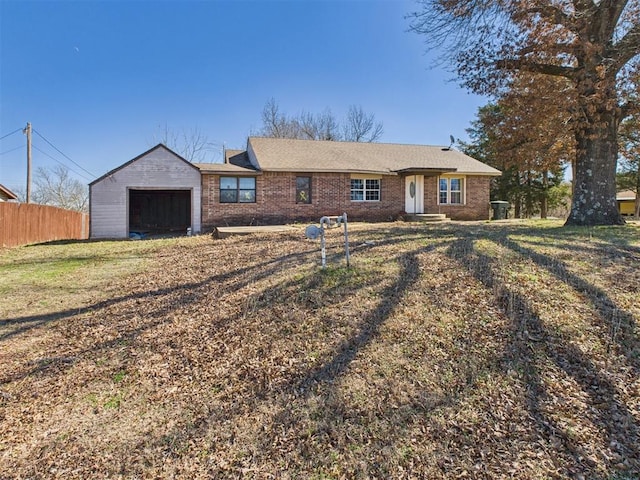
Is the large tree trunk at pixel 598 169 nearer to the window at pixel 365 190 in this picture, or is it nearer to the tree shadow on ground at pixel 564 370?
the tree shadow on ground at pixel 564 370

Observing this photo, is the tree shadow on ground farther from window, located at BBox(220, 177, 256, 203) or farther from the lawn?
window, located at BBox(220, 177, 256, 203)

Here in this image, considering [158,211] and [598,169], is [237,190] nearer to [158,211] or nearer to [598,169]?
[158,211]

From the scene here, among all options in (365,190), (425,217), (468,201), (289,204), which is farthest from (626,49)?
(289,204)

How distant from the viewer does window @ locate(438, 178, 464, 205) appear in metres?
17.4

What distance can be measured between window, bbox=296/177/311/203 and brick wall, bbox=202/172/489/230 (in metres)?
0.17

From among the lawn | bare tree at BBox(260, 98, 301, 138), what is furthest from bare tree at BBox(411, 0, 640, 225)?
bare tree at BBox(260, 98, 301, 138)

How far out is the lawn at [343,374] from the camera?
2.38 meters

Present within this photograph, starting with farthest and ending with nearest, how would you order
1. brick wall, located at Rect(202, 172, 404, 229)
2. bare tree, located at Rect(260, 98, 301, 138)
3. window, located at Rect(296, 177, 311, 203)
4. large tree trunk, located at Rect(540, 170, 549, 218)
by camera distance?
1. bare tree, located at Rect(260, 98, 301, 138)
2. large tree trunk, located at Rect(540, 170, 549, 218)
3. window, located at Rect(296, 177, 311, 203)
4. brick wall, located at Rect(202, 172, 404, 229)

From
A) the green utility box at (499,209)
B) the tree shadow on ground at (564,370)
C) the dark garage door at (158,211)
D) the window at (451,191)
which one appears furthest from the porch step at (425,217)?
the dark garage door at (158,211)

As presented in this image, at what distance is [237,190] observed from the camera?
14898 mm

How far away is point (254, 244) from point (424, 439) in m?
7.11

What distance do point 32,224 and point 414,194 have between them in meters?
16.3

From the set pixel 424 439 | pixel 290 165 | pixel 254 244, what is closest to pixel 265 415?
pixel 424 439

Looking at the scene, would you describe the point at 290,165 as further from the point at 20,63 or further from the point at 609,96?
the point at 20,63
